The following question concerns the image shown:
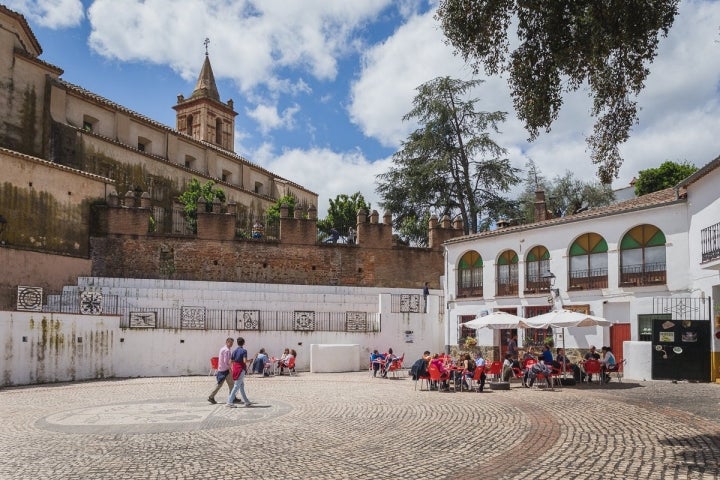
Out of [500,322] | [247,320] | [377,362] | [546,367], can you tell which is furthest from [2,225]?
[546,367]

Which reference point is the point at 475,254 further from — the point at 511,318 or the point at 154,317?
the point at 154,317

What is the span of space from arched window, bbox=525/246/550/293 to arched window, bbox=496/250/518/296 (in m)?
0.70

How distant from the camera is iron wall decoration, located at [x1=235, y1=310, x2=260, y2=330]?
1024 inches

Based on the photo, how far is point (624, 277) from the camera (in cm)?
2428

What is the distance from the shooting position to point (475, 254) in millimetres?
31125

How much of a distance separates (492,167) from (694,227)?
70.4 ft

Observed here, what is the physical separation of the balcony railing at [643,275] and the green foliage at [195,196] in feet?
73.1

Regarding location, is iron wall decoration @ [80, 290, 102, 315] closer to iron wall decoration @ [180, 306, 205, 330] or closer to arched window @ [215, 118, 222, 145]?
iron wall decoration @ [180, 306, 205, 330]

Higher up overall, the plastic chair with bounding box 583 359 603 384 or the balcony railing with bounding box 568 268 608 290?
the balcony railing with bounding box 568 268 608 290

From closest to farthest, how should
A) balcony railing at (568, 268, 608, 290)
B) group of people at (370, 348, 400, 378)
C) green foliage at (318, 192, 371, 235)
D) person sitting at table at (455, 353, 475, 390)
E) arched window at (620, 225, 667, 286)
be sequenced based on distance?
person sitting at table at (455, 353, 475, 390), group of people at (370, 348, 400, 378), arched window at (620, 225, 667, 286), balcony railing at (568, 268, 608, 290), green foliage at (318, 192, 371, 235)

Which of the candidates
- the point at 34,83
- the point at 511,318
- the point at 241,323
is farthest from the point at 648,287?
the point at 34,83

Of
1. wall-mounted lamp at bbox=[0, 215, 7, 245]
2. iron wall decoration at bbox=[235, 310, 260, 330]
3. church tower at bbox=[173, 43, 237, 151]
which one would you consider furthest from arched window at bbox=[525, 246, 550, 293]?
church tower at bbox=[173, 43, 237, 151]

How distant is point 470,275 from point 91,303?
17.5m

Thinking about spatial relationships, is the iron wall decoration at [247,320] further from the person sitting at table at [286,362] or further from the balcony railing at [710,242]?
the balcony railing at [710,242]
